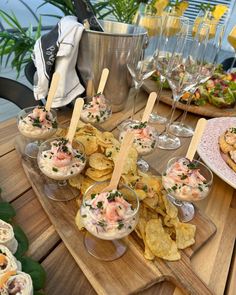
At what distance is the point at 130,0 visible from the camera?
1726 millimetres

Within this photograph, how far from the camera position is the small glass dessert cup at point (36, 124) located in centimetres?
88

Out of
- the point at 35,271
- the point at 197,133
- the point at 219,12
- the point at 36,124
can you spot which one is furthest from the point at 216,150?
the point at 219,12

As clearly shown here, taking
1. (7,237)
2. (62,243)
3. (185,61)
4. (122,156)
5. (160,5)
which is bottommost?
(62,243)

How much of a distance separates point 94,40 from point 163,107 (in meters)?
0.52

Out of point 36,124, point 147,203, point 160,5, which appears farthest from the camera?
point 160,5

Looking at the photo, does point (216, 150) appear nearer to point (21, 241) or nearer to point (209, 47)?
point (209, 47)

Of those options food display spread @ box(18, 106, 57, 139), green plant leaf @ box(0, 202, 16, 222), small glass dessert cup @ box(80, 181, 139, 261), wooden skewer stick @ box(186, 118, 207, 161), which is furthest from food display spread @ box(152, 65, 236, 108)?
green plant leaf @ box(0, 202, 16, 222)

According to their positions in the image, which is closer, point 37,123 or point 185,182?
point 185,182

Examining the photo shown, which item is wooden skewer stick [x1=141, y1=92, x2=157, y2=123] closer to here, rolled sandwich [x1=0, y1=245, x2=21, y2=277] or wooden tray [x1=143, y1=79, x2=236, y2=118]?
wooden tray [x1=143, y1=79, x2=236, y2=118]

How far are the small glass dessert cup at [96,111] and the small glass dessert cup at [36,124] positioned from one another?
0.54 ft

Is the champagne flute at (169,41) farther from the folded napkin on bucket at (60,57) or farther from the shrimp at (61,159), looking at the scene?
the shrimp at (61,159)

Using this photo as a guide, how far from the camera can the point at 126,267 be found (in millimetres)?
644

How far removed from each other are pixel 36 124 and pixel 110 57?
0.43 m

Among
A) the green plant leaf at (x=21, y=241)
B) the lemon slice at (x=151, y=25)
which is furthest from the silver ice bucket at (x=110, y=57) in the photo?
the green plant leaf at (x=21, y=241)
